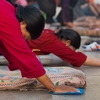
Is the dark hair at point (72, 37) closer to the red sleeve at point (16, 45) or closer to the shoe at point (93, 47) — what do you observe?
the shoe at point (93, 47)

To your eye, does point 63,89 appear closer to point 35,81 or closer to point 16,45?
point 35,81

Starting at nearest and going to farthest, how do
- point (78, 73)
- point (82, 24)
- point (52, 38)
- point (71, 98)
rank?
point (71, 98) → point (78, 73) → point (52, 38) → point (82, 24)

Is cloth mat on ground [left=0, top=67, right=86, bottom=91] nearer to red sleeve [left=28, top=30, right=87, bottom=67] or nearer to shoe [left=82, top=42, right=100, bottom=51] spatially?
red sleeve [left=28, top=30, right=87, bottom=67]

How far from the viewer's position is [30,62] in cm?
221

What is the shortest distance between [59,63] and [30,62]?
144 centimetres

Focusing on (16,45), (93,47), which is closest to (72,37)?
(93,47)

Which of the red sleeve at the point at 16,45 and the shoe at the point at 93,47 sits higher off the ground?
the red sleeve at the point at 16,45

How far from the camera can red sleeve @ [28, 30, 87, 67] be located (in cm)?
334

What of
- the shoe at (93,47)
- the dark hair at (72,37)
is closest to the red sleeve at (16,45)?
the dark hair at (72,37)

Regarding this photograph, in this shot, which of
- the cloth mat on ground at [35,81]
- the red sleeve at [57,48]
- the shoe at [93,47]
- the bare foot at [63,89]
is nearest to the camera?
the bare foot at [63,89]

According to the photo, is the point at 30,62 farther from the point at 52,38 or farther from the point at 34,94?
the point at 52,38

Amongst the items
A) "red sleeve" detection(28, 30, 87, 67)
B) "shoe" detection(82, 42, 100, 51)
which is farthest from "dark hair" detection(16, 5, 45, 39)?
"shoe" detection(82, 42, 100, 51)

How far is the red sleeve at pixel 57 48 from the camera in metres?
3.34

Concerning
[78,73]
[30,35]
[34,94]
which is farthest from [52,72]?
[30,35]
